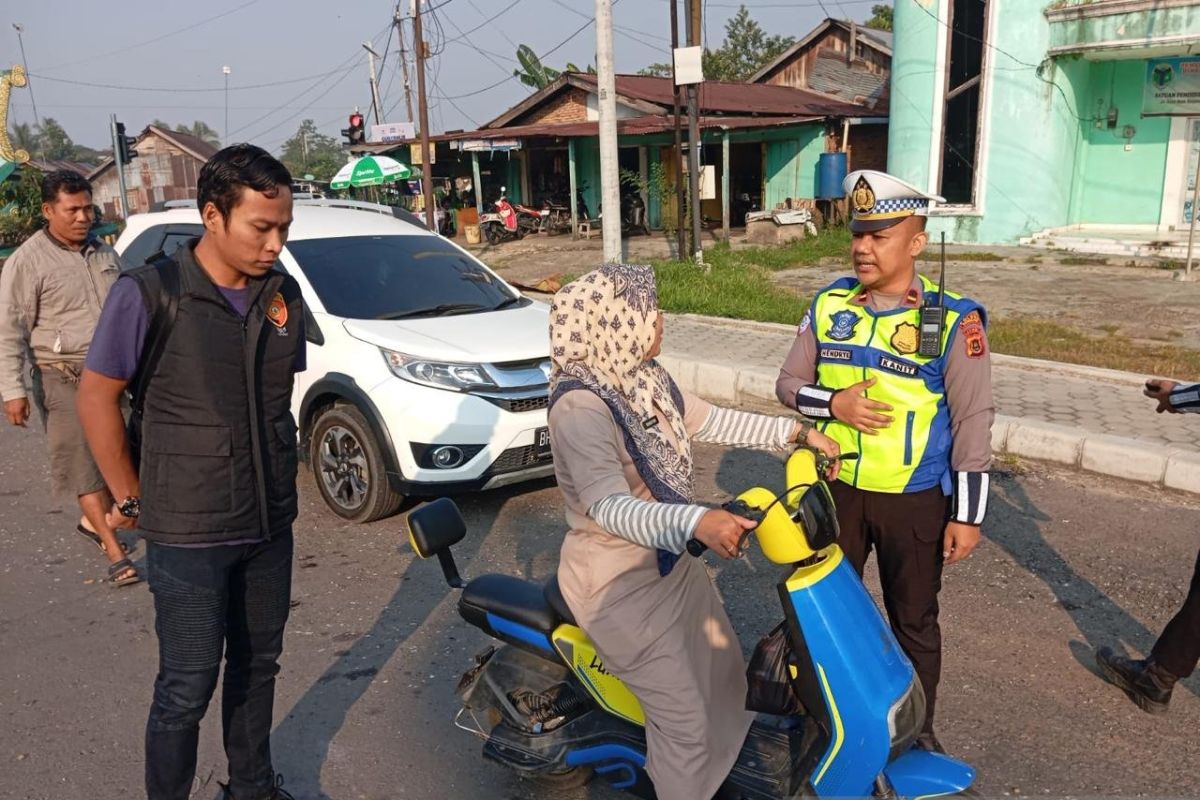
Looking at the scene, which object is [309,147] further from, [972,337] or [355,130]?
[972,337]

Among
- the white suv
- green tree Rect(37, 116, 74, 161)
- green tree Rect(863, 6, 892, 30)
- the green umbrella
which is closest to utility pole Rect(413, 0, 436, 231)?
the green umbrella

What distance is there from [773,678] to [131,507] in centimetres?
173

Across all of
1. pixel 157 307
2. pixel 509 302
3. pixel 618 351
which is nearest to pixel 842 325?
pixel 618 351

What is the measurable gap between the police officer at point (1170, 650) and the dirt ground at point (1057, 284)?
651 cm

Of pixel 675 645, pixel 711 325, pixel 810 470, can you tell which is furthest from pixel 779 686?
pixel 711 325

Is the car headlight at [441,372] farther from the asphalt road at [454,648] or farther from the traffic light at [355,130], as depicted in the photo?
the traffic light at [355,130]

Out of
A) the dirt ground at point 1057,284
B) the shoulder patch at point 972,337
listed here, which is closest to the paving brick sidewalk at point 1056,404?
the dirt ground at point 1057,284

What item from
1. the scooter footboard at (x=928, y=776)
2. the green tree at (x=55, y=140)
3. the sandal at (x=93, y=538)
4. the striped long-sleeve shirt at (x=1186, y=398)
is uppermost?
the green tree at (x=55, y=140)

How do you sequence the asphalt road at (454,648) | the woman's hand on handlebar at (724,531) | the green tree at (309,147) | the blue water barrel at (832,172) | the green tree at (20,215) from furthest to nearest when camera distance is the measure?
the green tree at (309,147) → the green tree at (20,215) → the blue water barrel at (832,172) → the asphalt road at (454,648) → the woman's hand on handlebar at (724,531)

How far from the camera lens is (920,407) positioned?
2.70 m

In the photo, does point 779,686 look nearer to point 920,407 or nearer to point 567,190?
point 920,407

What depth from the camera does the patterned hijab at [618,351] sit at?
2.24 meters

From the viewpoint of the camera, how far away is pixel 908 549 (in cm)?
281

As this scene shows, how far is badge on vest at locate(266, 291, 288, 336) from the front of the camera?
2531 millimetres
